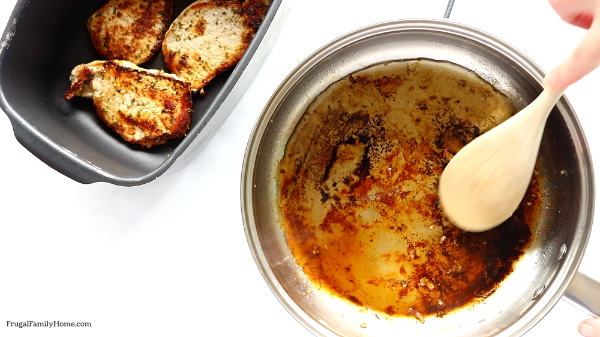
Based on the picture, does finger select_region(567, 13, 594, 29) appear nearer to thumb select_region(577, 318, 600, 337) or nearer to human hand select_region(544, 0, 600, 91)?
human hand select_region(544, 0, 600, 91)

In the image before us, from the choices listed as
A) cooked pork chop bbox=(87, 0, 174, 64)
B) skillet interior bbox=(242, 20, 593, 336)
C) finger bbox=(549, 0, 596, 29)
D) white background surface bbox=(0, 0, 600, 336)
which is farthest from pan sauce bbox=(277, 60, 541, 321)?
cooked pork chop bbox=(87, 0, 174, 64)

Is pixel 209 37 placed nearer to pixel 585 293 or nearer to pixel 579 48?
pixel 579 48

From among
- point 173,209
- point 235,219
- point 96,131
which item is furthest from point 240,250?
point 96,131

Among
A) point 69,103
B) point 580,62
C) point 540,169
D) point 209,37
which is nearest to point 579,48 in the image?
point 580,62

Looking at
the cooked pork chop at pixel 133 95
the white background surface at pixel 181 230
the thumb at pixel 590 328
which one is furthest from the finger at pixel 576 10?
the cooked pork chop at pixel 133 95

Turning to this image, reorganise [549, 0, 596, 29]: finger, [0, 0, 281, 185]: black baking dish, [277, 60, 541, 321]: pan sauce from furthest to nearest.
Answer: [277, 60, 541, 321]: pan sauce → [0, 0, 281, 185]: black baking dish → [549, 0, 596, 29]: finger

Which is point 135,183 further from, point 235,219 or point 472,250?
point 472,250

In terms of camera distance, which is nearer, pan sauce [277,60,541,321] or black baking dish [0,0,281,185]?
black baking dish [0,0,281,185]
